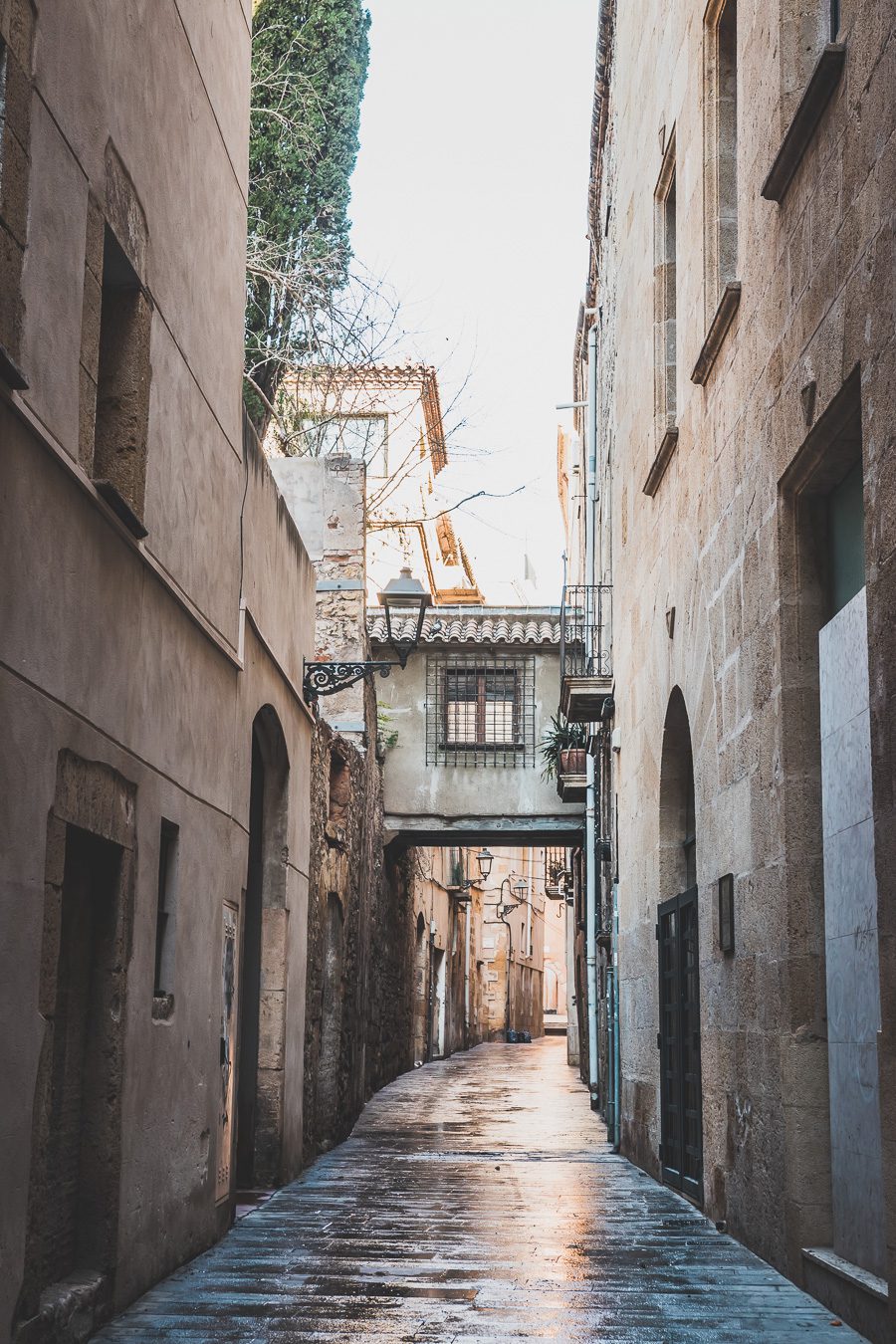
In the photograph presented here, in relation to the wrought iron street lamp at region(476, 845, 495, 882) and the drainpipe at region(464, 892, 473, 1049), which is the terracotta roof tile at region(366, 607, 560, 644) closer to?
the wrought iron street lamp at region(476, 845, 495, 882)

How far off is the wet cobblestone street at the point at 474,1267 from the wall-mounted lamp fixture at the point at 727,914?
58.6 inches

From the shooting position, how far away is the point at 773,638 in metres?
7.32

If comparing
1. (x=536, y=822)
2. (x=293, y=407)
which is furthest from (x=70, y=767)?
(x=536, y=822)

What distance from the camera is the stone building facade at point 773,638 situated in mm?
5566

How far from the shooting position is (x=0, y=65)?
4.71 metres

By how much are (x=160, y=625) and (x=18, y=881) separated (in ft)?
7.13

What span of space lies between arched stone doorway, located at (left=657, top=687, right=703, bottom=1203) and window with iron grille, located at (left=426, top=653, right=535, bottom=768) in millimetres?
10485

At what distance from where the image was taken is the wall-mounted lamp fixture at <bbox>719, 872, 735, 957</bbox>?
330 inches

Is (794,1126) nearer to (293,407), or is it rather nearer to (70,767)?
(70,767)

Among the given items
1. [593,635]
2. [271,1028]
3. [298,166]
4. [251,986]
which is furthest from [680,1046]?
[298,166]

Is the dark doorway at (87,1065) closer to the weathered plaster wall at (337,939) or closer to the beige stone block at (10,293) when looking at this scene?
the beige stone block at (10,293)

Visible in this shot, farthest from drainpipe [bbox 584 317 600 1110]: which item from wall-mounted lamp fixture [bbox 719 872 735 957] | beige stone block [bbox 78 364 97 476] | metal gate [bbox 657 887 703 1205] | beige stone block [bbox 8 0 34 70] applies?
beige stone block [bbox 8 0 34 70]

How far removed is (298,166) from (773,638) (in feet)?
37.3

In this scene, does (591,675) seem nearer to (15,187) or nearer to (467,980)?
(15,187)
